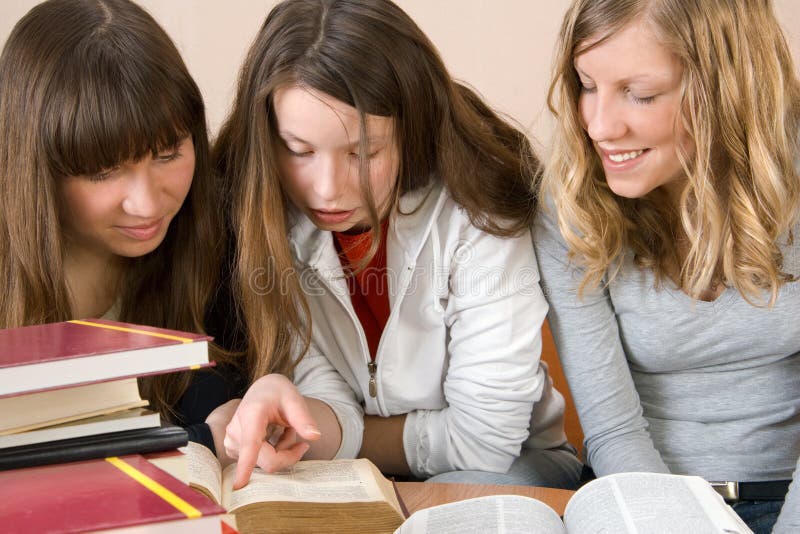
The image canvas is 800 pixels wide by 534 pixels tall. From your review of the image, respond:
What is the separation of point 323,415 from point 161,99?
417 mm

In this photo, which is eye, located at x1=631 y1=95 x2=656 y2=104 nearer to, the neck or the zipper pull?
the zipper pull

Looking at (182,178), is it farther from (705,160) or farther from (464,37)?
(464,37)

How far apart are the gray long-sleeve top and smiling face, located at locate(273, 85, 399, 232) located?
24 cm

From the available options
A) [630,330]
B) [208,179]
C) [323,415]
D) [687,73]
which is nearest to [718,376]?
[630,330]

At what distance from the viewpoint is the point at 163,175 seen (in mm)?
1041

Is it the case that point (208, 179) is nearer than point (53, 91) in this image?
No

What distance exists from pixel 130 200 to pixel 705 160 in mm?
637

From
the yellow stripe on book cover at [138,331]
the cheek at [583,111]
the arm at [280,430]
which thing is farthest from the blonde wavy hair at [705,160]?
the yellow stripe on book cover at [138,331]

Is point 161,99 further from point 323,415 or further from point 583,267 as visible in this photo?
point 583,267

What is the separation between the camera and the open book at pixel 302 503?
0.73 metres

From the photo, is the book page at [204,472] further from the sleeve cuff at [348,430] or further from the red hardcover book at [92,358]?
the sleeve cuff at [348,430]

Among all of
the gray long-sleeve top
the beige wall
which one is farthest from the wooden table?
the beige wall

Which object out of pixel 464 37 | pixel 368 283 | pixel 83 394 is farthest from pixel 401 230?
pixel 464 37

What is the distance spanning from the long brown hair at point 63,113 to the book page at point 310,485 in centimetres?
35
